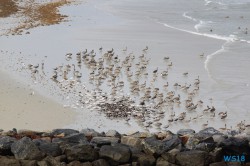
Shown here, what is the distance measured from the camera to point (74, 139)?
8.91 meters

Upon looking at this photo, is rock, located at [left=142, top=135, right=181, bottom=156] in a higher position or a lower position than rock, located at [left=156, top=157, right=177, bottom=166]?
higher

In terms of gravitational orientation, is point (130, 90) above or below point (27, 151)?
below

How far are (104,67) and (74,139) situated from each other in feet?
43.6

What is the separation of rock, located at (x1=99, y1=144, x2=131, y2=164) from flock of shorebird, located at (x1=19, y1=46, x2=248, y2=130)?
626 centimetres

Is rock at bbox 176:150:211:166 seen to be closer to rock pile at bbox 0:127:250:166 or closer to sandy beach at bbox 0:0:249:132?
rock pile at bbox 0:127:250:166

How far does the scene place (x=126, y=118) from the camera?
15469 millimetres

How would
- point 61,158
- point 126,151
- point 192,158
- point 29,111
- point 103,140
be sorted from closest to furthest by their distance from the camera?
1. point 192,158
2. point 126,151
3. point 61,158
4. point 103,140
5. point 29,111

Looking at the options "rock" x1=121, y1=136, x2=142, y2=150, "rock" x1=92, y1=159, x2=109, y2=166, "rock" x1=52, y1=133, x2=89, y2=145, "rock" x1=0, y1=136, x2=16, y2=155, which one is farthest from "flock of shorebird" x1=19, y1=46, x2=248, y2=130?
"rock" x1=0, y1=136, x2=16, y2=155

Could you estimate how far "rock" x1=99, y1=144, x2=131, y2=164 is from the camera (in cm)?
855

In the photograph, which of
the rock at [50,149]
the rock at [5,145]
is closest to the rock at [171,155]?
the rock at [50,149]

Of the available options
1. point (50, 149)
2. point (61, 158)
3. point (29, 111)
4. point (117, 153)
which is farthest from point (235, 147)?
point (29, 111)

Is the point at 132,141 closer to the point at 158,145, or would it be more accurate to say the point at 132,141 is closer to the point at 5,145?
the point at 158,145

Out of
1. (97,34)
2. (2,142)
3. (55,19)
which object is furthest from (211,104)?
(55,19)

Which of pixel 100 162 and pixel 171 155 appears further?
pixel 100 162
